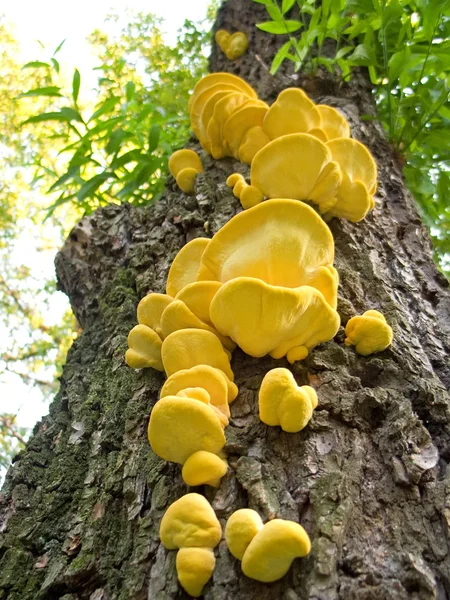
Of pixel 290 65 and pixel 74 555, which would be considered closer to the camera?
pixel 74 555

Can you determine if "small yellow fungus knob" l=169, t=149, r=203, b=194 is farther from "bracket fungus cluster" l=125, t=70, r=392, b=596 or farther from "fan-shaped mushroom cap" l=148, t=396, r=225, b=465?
"fan-shaped mushroom cap" l=148, t=396, r=225, b=465

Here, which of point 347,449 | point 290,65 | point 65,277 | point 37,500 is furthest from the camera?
point 290,65

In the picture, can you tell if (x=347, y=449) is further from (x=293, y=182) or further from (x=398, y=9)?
(x=398, y=9)

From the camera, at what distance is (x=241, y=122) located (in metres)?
2.58

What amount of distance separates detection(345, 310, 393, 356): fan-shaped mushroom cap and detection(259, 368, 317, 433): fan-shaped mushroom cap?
1.28 ft

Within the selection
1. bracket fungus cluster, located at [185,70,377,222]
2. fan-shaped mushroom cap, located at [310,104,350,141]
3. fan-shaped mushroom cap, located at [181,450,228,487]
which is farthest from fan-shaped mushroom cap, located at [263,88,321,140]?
fan-shaped mushroom cap, located at [181,450,228,487]

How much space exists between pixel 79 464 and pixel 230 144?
1821 millimetres

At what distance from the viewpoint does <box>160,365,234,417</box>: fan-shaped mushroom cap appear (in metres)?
1.52

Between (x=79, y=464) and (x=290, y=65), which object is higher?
(x=290, y=65)

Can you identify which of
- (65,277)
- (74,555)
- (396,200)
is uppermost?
(396,200)

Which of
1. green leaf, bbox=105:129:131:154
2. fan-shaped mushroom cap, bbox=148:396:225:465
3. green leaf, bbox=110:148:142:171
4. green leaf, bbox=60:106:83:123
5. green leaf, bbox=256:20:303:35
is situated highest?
green leaf, bbox=256:20:303:35

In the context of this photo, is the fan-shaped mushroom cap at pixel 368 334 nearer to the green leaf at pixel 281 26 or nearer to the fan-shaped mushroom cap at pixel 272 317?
the fan-shaped mushroom cap at pixel 272 317

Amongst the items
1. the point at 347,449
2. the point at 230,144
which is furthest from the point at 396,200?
the point at 347,449

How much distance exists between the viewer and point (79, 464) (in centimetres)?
208
